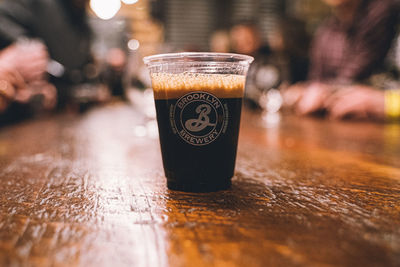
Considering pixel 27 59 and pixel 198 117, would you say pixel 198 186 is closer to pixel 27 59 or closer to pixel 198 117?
pixel 198 117

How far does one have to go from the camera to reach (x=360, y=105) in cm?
207

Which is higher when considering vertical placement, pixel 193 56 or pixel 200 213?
pixel 193 56

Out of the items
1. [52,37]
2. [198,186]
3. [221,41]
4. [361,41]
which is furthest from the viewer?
[221,41]

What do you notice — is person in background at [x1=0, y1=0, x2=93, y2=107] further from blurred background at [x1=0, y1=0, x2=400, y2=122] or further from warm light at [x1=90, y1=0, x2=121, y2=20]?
warm light at [x1=90, y1=0, x2=121, y2=20]

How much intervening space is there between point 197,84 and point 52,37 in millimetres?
3497

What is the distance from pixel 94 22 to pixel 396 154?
26.6 feet

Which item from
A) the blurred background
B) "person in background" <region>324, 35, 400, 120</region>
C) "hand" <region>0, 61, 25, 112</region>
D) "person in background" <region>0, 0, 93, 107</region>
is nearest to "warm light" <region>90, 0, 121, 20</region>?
the blurred background

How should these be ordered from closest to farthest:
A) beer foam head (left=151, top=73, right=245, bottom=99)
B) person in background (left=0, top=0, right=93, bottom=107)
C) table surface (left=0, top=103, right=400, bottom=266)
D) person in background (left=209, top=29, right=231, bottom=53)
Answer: table surface (left=0, top=103, right=400, bottom=266)
beer foam head (left=151, top=73, right=245, bottom=99)
person in background (left=0, top=0, right=93, bottom=107)
person in background (left=209, top=29, right=231, bottom=53)

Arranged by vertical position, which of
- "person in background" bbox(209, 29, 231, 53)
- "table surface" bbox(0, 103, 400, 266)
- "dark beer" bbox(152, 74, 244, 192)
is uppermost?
"person in background" bbox(209, 29, 231, 53)

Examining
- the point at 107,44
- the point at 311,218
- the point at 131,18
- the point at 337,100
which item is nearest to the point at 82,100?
the point at 337,100

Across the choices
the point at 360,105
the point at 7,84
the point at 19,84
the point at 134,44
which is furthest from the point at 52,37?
the point at 360,105

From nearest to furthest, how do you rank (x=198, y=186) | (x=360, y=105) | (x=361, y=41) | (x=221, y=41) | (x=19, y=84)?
(x=198, y=186), (x=19, y=84), (x=360, y=105), (x=361, y=41), (x=221, y=41)

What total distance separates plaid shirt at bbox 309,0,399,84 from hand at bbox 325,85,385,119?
1041 millimetres

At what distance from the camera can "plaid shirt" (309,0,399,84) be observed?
9.63 ft
